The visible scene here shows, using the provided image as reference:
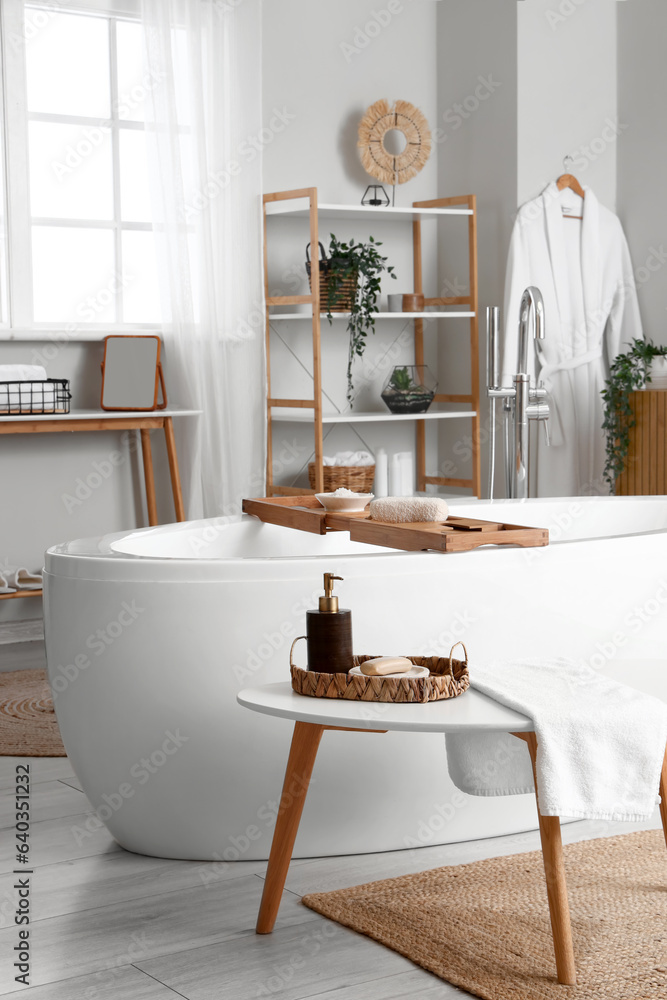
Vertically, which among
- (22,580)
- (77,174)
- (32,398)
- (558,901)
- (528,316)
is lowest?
(558,901)

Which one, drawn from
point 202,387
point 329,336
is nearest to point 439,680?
point 202,387

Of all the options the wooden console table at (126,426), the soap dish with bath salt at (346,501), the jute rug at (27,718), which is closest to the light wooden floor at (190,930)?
the jute rug at (27,718)

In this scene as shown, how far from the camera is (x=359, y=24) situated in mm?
4867

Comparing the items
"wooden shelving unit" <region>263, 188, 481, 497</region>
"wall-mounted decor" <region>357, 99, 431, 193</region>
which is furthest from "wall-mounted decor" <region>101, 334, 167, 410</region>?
"wall-mounted decor" <region>357, 99, 431, 193</region>

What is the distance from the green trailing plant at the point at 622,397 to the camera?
14.9ft

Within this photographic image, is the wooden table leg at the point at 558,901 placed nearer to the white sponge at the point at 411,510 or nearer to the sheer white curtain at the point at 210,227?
the white sponge at the point at 411,510

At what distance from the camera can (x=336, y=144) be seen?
483 centimetres

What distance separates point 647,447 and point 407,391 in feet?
3.09

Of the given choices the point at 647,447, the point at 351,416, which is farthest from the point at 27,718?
the point at 647,447

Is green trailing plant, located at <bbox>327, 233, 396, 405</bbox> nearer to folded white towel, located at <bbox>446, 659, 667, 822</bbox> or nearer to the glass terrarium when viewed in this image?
the glass terrarium

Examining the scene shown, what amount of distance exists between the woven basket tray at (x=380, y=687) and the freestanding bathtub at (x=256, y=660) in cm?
32

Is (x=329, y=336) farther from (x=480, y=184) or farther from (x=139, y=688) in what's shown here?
(x=139, y=688)

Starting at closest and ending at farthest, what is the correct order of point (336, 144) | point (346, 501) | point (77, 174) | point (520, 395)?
1. point (346, 501)
2. point (520, 395)
3. point (77, 174)
4. point (336, 144)

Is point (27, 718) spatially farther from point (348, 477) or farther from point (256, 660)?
point (348, 477)
